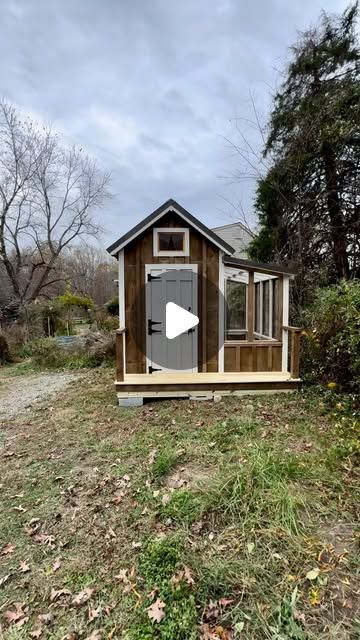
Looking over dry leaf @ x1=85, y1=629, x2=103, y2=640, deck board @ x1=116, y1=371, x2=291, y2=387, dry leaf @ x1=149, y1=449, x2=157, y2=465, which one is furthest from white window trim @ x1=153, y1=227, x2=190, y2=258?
dry leaf @ x1=85, y1=629, x2=103, y2=640

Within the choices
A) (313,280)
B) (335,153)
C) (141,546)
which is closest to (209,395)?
(141,546)

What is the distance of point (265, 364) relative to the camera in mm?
6008

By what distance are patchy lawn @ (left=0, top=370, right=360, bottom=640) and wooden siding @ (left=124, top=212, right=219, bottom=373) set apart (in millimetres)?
1945

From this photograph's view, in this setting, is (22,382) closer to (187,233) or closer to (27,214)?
(187,233)

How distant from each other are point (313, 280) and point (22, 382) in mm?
8121

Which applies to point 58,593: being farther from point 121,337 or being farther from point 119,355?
point 121,337

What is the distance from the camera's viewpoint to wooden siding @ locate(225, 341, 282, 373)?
5973mm

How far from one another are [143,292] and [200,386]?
1999mm

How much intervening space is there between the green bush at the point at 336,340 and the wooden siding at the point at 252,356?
63 cm

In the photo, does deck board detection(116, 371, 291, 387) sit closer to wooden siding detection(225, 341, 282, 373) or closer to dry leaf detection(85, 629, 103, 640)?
wooden siding detection(225, 341, 282, 373)

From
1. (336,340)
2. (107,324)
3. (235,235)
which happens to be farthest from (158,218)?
(235,235)

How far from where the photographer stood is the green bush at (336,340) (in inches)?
177

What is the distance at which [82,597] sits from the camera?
6.96ft

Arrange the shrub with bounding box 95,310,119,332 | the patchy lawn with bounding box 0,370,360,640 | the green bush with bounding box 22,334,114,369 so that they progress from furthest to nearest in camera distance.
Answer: the shrub with bounding box 95,310,119,332 < the green bush with bounding box 22,334,114,369 < the patchy lawn with bounding box 0,370,360,640
